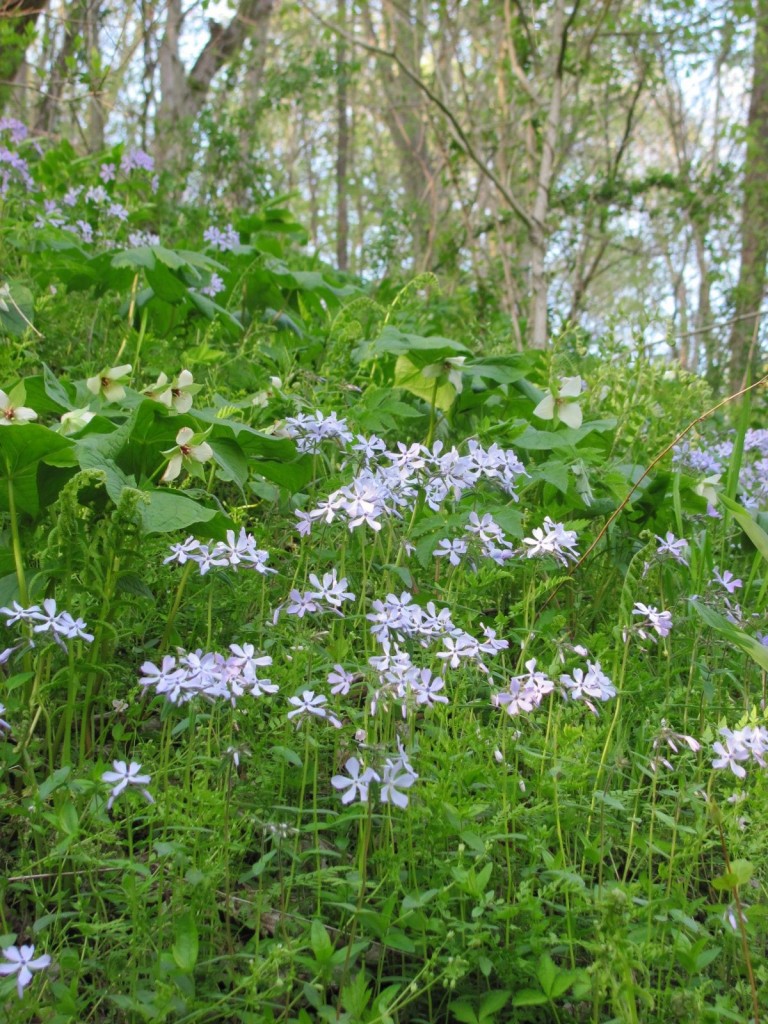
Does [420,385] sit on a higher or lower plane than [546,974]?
higher

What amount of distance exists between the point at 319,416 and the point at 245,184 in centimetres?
464

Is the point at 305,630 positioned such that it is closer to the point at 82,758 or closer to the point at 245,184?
the point at 82,758

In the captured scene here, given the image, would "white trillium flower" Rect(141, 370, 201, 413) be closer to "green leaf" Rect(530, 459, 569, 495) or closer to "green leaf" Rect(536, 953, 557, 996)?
"green leaf" Rect(530, 459, 569, 495)

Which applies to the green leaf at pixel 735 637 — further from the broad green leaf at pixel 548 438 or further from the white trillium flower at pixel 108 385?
the white trillium flower at pixel 108 385

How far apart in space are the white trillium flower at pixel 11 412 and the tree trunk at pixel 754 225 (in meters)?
5.52

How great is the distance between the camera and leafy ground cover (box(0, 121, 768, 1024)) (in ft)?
4.62

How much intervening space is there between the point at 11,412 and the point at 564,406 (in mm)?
1340

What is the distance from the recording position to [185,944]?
4.33 ft

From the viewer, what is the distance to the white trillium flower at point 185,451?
1.89 m

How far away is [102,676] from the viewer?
74.3 inches

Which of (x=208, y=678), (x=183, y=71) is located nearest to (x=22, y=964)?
(x=208, y=678)

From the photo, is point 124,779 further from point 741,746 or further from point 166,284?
point 166,284

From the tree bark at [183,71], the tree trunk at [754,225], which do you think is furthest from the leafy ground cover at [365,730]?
the tree trunk at [754,225]

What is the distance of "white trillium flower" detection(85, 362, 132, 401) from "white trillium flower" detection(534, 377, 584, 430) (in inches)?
40.3
